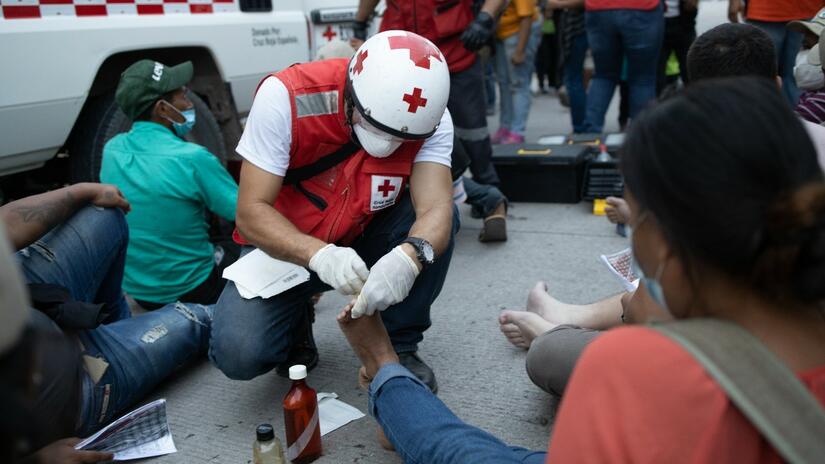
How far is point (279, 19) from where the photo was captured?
13.7ft

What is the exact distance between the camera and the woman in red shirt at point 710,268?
89cm

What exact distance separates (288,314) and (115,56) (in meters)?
1.90

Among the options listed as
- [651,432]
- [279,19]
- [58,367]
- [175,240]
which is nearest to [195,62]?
[279,19]

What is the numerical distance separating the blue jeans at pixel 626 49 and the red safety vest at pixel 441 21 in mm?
1200

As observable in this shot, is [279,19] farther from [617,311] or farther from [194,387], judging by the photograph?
[617,311]

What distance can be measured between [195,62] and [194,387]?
2090mm

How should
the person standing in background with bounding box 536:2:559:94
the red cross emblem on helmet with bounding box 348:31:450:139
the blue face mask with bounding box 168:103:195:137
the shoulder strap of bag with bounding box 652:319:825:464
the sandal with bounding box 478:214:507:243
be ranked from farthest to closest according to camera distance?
the person standing in background with bounding box 536:2:559:94
the sandal with bounding box 478:214:507:243
the blue face mask with bounding box 168:103:195:137
the red cross emblem on helmet with bounding box 348:31:450:139
the shoulder strap of bag with bounding box 652:319:825:464

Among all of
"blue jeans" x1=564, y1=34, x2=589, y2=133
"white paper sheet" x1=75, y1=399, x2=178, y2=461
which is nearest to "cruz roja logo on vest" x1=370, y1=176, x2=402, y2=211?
"white paper sheet" x1=75, y1=399, x2=178, y2=461

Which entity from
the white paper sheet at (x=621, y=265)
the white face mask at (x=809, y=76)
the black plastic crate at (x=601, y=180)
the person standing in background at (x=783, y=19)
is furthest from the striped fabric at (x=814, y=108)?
the person standing in background at (x=783, y=19)

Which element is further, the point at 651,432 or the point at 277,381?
the point at 277,381

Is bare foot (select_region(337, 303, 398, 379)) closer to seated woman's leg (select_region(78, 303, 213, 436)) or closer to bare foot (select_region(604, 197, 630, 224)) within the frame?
seated woman's leg (select_region(78, 303, 213, 436))

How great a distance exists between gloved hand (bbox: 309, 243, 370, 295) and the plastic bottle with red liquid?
0.25 m

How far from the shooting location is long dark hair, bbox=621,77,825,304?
2.90ft

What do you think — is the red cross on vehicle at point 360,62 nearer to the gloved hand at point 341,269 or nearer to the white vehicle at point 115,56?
the gloved hand at point 341,269
